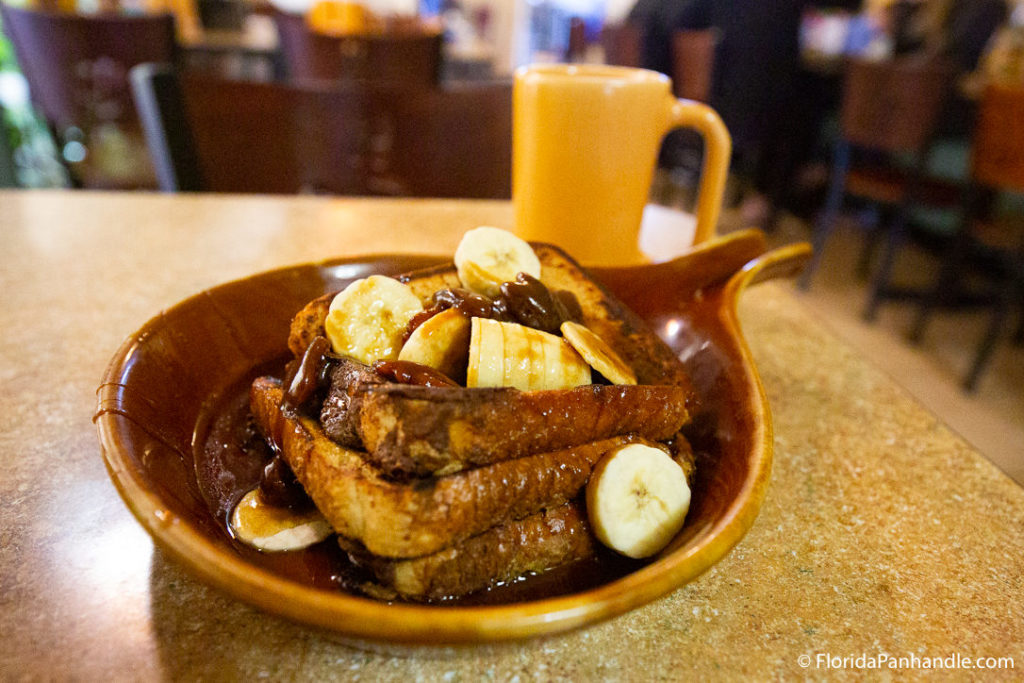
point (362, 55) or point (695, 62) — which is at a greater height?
point (362, 55)

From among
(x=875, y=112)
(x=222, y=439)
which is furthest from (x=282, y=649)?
(x=875, y=112)

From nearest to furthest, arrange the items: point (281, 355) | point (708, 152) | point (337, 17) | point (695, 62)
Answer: point (281, 355) → point (708, 152) → point (695, 62) → point (337, 17)

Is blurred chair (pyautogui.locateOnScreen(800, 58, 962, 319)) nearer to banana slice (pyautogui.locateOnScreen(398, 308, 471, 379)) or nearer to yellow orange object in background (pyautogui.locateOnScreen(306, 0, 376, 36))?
banana slice (pyautogui.locateOnScreen(398, 308, 471, 379))

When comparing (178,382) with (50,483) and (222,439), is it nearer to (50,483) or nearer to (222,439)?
(222,439)

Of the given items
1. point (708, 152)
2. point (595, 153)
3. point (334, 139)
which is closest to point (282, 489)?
point (595, 153)

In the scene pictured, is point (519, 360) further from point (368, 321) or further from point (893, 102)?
point (893, 102)

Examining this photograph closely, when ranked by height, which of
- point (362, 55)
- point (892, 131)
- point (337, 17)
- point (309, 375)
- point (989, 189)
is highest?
point (337, 17)
